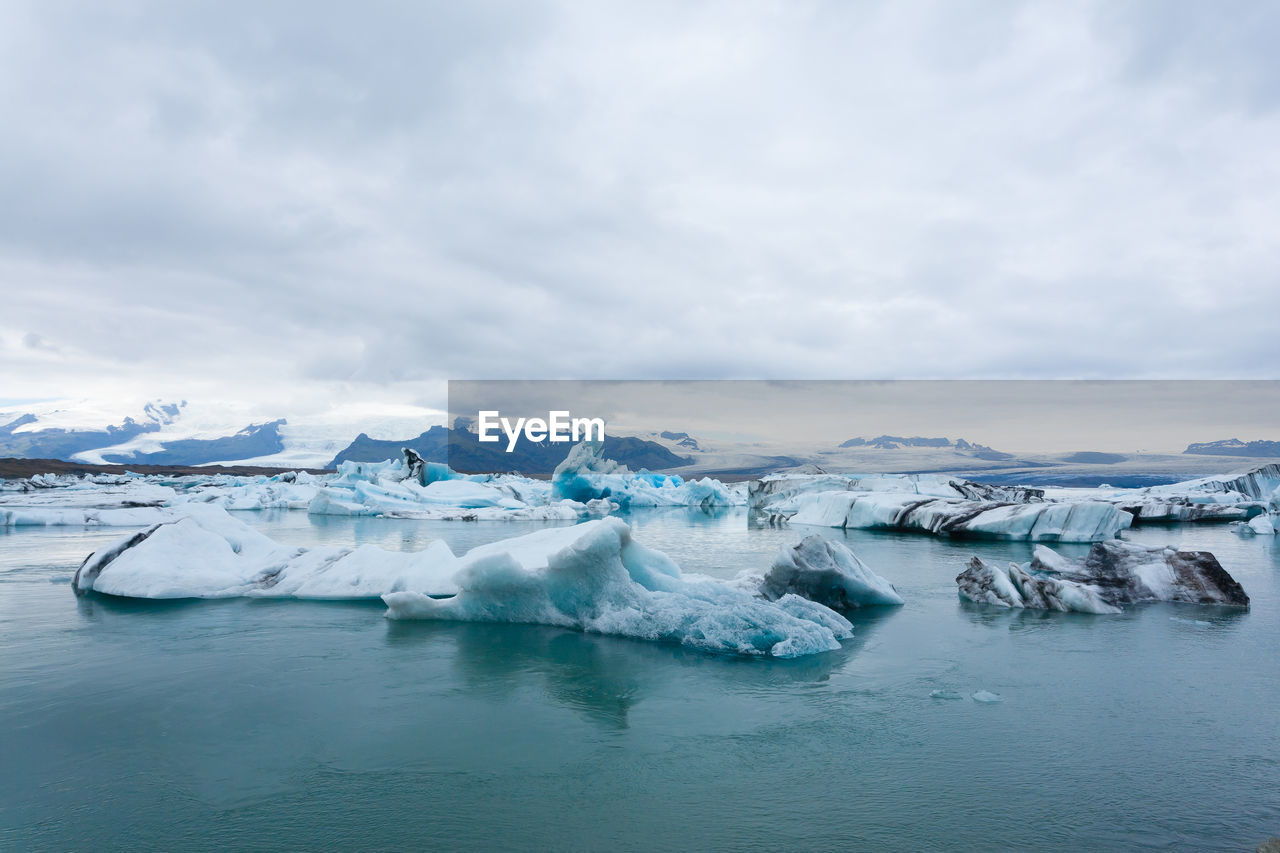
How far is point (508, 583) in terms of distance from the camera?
6199mm

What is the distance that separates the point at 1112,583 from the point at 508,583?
641cm

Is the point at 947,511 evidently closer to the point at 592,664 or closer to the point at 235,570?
the point at 592,664

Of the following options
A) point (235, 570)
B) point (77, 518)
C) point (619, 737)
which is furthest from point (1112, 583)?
point (77, 518)

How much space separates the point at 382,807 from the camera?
9.52 ft

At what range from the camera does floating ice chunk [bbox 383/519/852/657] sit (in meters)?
5.54

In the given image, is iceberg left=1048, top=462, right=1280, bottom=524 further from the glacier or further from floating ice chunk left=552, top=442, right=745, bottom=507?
the glacier

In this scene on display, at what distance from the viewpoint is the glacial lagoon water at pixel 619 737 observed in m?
2.77

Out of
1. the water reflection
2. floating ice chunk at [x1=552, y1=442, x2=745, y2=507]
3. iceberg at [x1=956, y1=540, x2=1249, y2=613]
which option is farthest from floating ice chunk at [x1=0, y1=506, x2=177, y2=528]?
iceberg at [x1=956, y1=540, x2=1249, y2=613]

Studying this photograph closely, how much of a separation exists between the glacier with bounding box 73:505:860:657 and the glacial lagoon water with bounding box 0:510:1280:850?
0.87 feet

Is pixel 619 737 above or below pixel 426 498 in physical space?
below

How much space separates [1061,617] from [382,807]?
6481mm

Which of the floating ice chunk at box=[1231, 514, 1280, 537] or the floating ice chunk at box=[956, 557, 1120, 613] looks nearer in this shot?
the floating ice chunk at box=[956, 557, 1120, 613]

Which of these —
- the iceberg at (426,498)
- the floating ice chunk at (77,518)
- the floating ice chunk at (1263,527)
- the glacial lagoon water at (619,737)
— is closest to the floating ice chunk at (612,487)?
the iceberg at (426,498)

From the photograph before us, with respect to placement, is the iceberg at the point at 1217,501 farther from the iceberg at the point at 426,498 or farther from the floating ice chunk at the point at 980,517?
the iceberg at the point at 426,498
